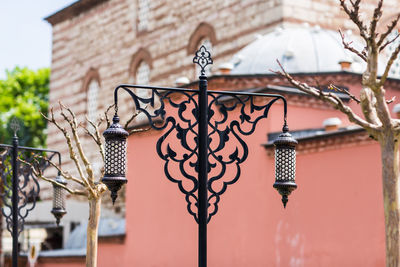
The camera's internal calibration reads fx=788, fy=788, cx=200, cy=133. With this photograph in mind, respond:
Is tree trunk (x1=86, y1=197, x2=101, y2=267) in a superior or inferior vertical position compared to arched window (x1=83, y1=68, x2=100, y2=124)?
inferior

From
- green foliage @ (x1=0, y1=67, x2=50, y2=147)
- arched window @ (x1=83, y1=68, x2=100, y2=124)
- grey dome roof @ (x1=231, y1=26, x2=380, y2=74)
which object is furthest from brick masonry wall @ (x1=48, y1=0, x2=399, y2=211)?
green foliage @ (x1=0, y1=67, x2=50, y2=147)

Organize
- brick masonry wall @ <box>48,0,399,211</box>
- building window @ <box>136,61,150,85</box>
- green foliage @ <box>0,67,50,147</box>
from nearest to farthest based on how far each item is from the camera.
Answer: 1. brick masonry wall @ <box>48,0,399,211</box>
2. building window @ <box>136,61,150,85</box>
3. green foliage @ <box>0,67,50,147</box>

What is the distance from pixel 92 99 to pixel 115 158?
846 inches

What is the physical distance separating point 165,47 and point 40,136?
15.9 m

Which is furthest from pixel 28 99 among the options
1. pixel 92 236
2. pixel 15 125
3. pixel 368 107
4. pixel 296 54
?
pixel 368 107

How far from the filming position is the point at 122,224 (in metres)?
19.9

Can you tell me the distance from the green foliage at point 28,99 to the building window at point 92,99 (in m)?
9.45

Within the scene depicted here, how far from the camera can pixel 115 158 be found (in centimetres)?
728

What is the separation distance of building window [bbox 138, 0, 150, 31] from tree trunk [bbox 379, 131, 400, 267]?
1836 cm

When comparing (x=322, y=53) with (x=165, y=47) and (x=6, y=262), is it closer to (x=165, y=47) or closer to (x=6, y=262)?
(x=165, y=47)

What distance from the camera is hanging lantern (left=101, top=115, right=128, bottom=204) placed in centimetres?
725

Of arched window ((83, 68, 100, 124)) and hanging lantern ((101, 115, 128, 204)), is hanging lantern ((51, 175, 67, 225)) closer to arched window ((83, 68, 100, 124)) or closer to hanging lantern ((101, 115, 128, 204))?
hanging lantern ((101, 115, 128, 204))

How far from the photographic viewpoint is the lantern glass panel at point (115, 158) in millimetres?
7258

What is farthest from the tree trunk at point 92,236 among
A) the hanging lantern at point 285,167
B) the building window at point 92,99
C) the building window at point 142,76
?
the building window at point 92,99
